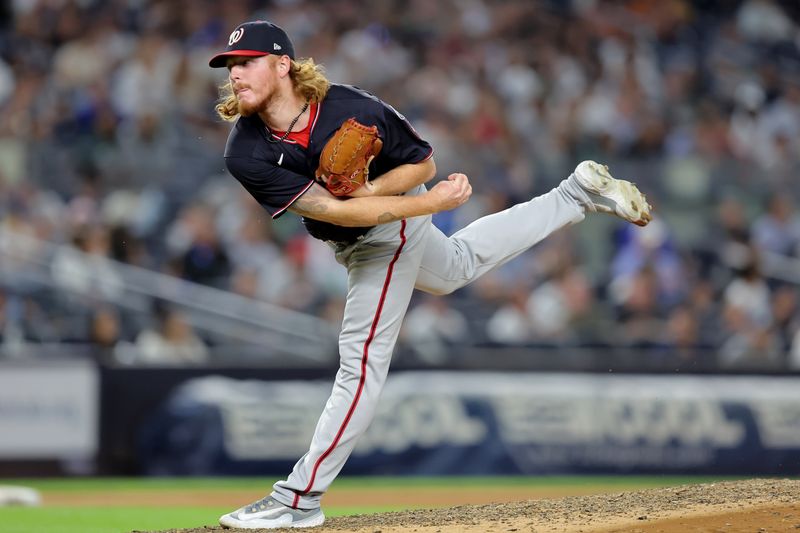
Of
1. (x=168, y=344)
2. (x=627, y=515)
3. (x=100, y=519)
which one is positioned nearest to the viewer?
(x=627, y=515)

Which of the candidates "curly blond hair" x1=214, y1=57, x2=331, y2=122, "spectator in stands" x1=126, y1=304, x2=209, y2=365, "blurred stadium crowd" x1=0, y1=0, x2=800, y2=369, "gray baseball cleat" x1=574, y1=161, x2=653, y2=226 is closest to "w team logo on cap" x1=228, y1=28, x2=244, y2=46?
"curly blond hair" x1=214, y1=57, x2=331, y2=122

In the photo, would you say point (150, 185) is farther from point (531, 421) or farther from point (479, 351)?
point (531, 421)

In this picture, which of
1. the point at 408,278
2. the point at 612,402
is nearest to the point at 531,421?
the point at 612,402

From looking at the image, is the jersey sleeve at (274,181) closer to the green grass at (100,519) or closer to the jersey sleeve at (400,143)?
the jersey sleeve at (400,143)

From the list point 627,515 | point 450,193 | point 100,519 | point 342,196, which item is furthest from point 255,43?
point 100,519

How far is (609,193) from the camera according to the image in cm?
597

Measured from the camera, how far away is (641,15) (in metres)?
15.5

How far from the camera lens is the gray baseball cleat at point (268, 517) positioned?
5.23 metres

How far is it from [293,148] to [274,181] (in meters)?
0.17

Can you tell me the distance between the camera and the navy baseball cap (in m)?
4.96

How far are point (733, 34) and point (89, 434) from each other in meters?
9.43

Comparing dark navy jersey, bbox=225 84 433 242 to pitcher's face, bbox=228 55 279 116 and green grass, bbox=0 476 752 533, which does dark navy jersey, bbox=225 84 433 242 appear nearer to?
pitcher's face, bbox=228 55 279 116

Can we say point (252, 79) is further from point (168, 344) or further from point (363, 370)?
point (168, 344)

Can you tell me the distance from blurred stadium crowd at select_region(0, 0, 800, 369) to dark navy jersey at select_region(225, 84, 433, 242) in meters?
6.30
